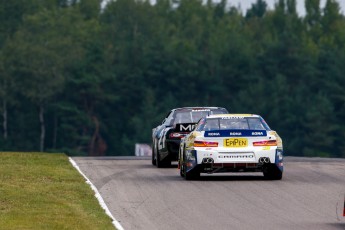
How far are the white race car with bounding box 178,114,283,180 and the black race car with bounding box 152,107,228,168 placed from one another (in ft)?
14.2

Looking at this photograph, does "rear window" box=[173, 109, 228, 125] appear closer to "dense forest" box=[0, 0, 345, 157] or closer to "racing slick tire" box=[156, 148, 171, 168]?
"racing slick tire" box=[156, 148, 171, 168]

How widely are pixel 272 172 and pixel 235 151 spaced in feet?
3.17

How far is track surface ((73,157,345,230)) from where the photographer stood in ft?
59.5

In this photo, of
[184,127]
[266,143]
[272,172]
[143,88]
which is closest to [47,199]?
[266,143]

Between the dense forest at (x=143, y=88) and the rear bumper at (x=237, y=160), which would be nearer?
the rear bumper at (x=237, y=160)

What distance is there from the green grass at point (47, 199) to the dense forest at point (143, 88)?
9340cm

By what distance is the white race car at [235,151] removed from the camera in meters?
25.2

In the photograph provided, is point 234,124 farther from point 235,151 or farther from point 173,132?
point 173,132

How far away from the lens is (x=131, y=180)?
26234 millimetres

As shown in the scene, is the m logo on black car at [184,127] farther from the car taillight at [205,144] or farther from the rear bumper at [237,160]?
the rear bumper at [237,160]

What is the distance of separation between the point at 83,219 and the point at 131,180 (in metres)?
8.15

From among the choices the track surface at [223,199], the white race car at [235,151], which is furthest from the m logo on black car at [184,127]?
the white race car at [235,151]

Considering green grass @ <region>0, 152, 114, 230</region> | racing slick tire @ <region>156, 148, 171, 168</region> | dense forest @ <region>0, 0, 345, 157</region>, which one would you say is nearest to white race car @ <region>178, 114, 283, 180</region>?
green grass @ <region>0, 152, 114, 230</region>

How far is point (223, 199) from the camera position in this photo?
21.6m
